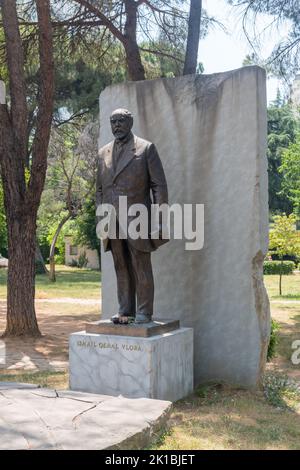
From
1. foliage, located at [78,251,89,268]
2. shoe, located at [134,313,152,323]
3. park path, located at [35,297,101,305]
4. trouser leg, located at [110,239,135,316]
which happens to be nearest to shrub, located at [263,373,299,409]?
shoe, located at [134,313,152,323]

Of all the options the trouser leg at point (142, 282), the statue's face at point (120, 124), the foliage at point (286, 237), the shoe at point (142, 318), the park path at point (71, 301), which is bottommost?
the park path at point (71, 301)

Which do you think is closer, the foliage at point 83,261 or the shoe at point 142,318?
the shoe at point 142,318

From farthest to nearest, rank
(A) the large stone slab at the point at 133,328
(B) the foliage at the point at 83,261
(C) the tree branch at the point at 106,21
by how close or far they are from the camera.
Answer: (B) the foliage at the point at 83,261, (C) the tree branch at the point at 106,21, (A) the large stone slab at the point at 133,328

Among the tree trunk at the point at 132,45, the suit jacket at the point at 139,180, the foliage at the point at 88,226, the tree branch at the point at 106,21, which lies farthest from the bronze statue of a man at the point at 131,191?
the foliage at the point at 88,226

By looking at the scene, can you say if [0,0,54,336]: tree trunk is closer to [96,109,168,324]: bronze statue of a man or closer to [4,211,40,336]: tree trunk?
[4,211,40,336]: tree trunk

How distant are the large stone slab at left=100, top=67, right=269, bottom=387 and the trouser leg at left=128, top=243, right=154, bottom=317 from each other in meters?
0.80

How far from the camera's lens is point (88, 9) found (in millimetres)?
9797

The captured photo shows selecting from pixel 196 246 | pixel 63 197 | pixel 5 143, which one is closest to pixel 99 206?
pixel 196 246

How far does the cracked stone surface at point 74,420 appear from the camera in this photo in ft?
11.1

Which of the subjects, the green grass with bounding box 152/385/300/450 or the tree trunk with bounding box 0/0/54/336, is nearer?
the green grass with bounding box 152/385/300/450

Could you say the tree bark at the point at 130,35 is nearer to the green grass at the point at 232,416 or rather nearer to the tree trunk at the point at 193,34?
the tree trunk at the point at 193,34

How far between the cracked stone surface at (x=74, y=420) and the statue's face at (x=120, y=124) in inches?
86.6

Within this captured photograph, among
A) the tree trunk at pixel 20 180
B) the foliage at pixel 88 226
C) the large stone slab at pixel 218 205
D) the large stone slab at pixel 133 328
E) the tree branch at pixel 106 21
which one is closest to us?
the large stone slab at pixel 133 328

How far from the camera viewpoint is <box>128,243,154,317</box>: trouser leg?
5047mm
